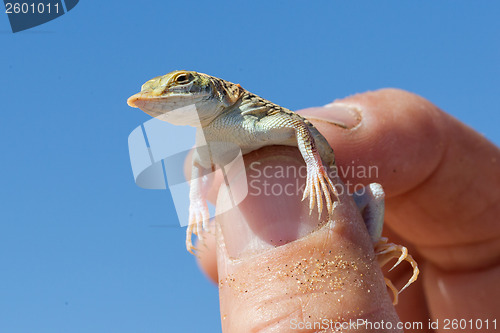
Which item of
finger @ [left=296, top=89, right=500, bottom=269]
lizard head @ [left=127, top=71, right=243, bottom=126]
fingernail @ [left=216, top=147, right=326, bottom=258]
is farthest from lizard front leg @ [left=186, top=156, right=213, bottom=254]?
finger @ [left=296, top=89, right=500, bottom=269]

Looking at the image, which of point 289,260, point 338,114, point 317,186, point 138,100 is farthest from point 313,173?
point 338,114

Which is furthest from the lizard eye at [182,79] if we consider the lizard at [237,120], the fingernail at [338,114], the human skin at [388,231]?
the fingernail at [338,114]

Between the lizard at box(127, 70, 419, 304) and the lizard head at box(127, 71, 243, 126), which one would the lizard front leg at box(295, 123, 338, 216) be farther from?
the lizard head at box(127, 71, 243, 126)

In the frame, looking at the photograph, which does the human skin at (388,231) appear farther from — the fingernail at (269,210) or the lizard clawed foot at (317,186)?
the lizard clawed foot at (317,186)

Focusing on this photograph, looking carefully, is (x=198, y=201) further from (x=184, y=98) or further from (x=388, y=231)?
(x=388, y=231)

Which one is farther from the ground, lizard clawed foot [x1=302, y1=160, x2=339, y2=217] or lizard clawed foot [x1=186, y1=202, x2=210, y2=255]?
lizard clawed foot [x1=302, y1=160, x2=339, y2=217]

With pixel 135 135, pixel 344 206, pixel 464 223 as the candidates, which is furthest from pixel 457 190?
pixel 135 135
